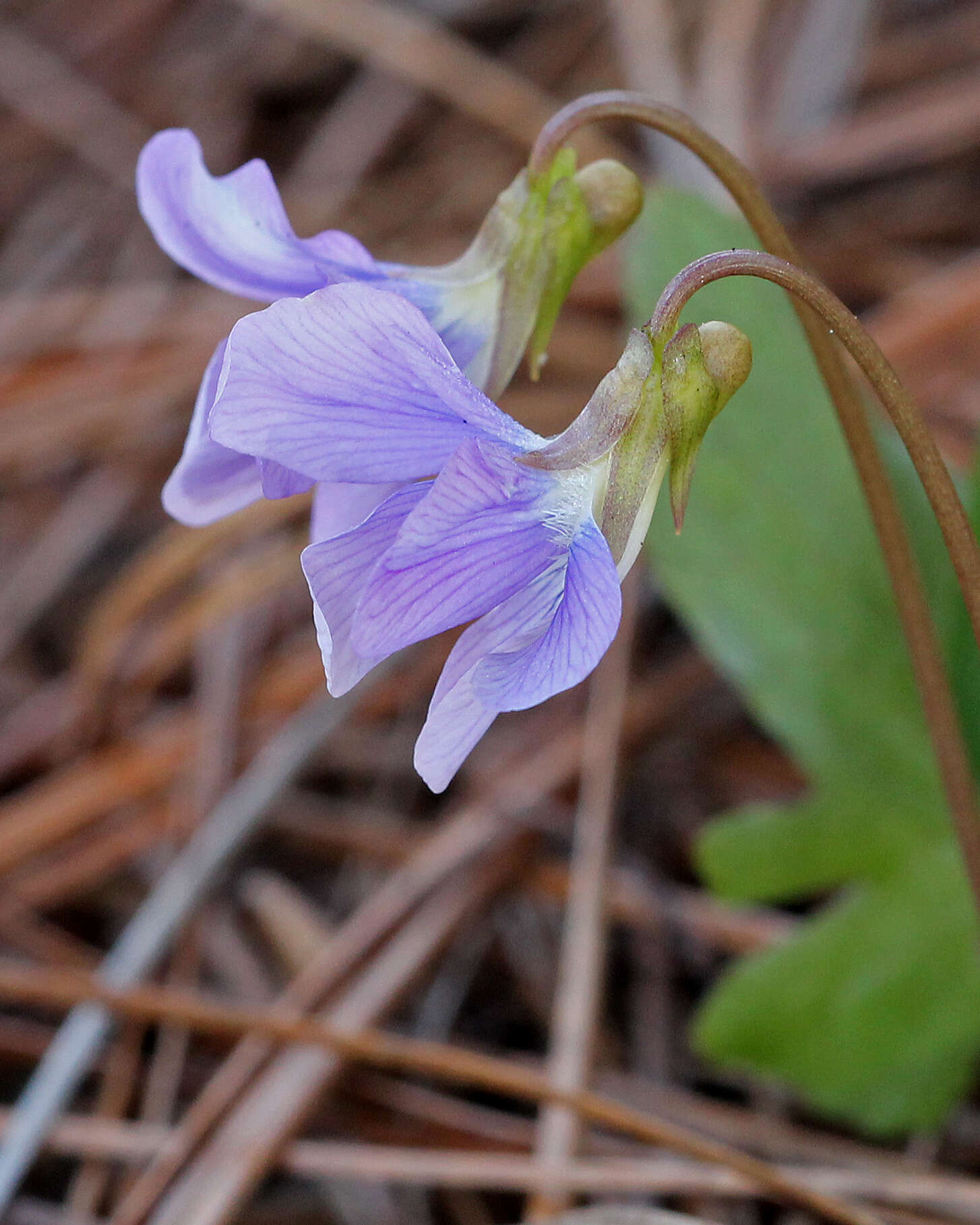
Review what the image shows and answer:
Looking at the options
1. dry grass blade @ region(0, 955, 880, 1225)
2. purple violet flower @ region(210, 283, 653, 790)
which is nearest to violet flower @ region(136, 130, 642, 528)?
purple violet flower @ region(210, 283, 653, 790)

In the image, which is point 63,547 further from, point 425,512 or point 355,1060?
point 425,512

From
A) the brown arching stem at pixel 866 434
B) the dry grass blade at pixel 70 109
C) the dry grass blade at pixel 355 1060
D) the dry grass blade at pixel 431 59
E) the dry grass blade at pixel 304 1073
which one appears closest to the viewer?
the brown arching stem at pixel 866 434

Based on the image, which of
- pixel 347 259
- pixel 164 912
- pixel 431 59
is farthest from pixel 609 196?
pixel 431 59

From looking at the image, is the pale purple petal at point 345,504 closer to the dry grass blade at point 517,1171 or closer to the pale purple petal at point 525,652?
the pale purple petal at point 525,652

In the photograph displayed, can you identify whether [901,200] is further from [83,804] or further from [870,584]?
[83,804]

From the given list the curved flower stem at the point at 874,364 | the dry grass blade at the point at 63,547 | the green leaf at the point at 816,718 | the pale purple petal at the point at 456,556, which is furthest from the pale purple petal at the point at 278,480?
the dry grass blade at the point at 63,547

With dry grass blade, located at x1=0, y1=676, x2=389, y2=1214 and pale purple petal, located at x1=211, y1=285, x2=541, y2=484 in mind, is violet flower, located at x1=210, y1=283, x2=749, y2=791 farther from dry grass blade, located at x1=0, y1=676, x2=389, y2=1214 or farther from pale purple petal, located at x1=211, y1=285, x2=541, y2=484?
dry grass blade, located at x1=0, y1=676, x2=389, y2=1214

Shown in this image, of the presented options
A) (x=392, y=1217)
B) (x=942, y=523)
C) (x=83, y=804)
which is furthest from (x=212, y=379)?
(x=83, y=804)

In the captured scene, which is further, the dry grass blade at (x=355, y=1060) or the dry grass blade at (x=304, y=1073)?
the dry grass blade at (x=304, y=1073)
